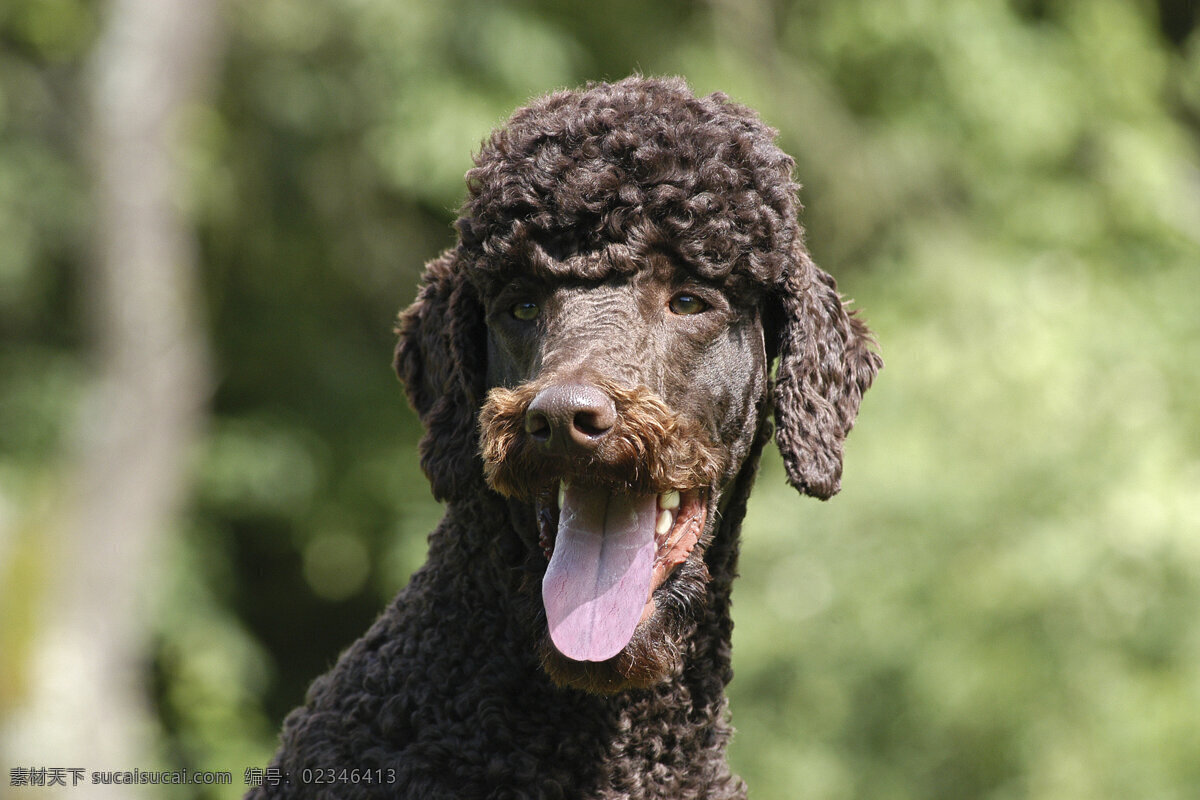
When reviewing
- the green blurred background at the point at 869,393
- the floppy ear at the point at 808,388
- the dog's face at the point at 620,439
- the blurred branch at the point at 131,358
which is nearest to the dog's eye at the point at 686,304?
the dog's face at the point at 620,439

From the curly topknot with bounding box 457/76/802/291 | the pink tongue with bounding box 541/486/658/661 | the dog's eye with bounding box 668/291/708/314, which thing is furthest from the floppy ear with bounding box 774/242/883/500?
the pink tongue with bounding box 541/486/658/661

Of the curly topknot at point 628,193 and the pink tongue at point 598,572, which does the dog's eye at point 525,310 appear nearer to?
the curly topknot at point 628,193

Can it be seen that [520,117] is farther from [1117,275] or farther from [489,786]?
[1117,275]

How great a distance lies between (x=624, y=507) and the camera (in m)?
2.77

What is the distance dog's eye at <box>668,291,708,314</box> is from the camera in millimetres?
2883

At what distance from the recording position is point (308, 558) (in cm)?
1101

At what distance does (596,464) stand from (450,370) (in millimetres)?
653

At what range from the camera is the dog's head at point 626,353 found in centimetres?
265

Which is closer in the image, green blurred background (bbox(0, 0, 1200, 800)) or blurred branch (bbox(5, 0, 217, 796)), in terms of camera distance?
green blurred background (bbox(0, 0, 1200, 800))

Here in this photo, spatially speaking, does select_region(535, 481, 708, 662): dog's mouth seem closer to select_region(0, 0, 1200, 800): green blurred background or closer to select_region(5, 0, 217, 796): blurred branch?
select_region(0, 0, 1200, 800): green blurred background

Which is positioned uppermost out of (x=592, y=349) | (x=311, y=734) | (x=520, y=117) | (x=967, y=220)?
(x=967, y=220)

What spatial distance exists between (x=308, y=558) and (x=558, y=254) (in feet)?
28.4

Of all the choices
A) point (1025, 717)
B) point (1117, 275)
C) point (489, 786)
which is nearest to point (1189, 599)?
point (1025, 717)

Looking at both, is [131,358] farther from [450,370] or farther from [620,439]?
[620,439]
